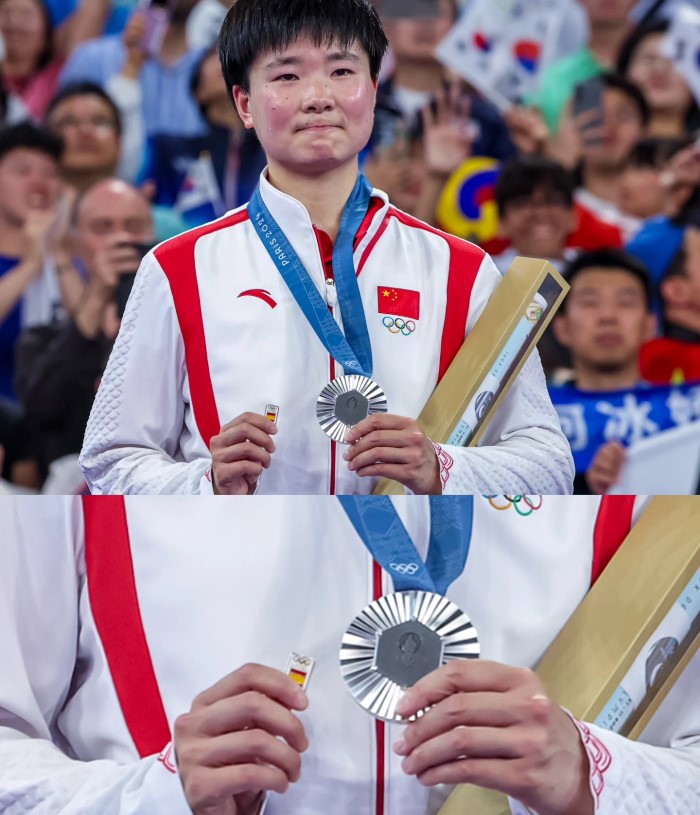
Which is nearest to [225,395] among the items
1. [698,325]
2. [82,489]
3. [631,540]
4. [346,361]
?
[346,361]

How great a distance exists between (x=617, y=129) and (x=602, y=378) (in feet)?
2.53

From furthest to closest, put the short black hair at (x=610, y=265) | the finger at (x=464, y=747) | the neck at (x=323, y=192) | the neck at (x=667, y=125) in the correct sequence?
the neck at (x=667, y=125)
the short black hair at (x=610, y=265)
the neck at (x=323, y=192)
the finger at (x=464, y=747)

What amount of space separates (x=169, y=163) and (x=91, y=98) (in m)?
0.29

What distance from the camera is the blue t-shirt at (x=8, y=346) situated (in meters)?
3.07

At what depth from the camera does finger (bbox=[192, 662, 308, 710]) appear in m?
0.98

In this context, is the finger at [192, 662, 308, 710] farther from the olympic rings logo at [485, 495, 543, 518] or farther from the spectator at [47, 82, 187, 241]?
the spectator at [47, 82, 187, 241]

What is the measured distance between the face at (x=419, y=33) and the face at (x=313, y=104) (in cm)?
175

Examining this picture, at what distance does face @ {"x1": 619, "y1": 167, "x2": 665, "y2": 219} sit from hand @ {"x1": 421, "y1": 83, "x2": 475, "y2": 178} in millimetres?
455

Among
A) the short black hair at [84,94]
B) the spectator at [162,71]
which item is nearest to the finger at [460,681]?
the spectator at [162,71]

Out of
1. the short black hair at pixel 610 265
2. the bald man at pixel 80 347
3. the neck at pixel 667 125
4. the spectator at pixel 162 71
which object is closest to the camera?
the bald man at pixel 80 347

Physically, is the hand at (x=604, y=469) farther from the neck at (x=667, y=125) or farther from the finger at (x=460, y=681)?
the finger at (x=460, y=681)

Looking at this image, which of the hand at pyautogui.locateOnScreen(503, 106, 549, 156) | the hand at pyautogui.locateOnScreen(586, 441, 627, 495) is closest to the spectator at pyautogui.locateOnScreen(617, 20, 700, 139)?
the hand at pyautogui.locateOnScreen(503, 106, 549, 156)

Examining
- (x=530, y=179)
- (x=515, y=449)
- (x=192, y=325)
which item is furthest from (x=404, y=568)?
(x=530, y=179)

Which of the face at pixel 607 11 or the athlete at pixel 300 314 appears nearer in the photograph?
the athlete at pixel 300 314
